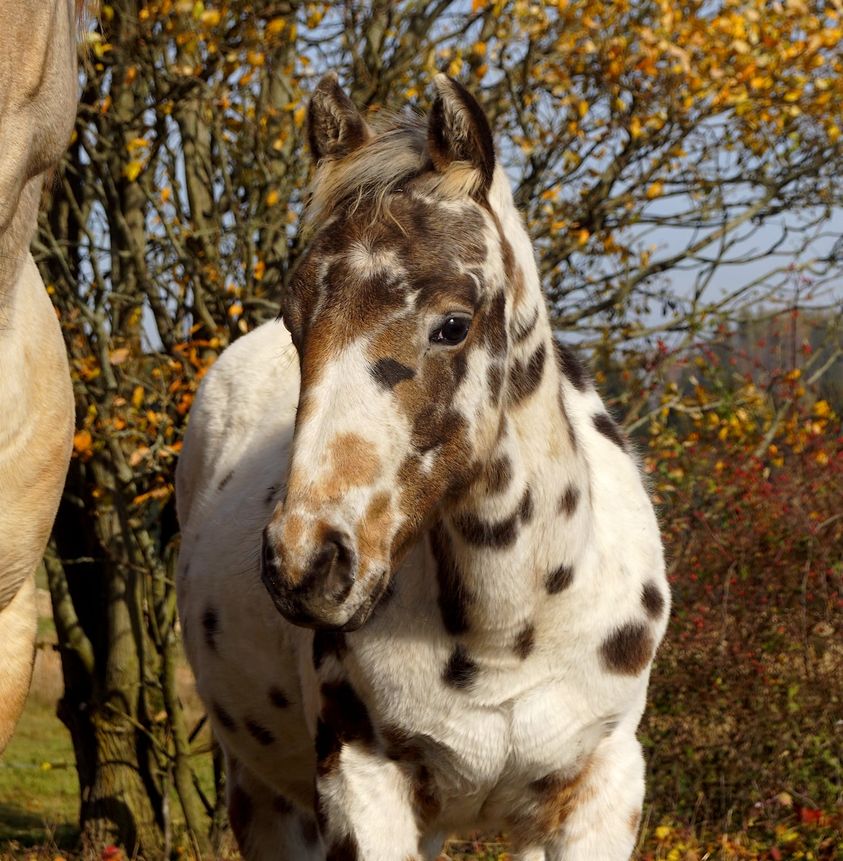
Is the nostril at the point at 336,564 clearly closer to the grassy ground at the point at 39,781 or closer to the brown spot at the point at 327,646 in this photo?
the brown spot at the point at 327,646

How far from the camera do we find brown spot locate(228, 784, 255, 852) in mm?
4246

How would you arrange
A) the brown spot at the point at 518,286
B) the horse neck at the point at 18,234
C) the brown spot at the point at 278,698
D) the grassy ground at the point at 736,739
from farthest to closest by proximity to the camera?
the grassy ground at the point at 736,739, the brown spot at the point at 278,698, the brown spot at the point at 518,286, the horse neck at the point at 18,234

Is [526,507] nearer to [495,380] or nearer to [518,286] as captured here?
[495,380]

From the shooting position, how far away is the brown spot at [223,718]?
3.93 metres

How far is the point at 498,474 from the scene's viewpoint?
276 centimetres

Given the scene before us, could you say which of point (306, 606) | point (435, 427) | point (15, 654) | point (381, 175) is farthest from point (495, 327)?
point (15, 654)

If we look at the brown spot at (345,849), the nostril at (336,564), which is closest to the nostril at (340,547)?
the nostril at (336,564)

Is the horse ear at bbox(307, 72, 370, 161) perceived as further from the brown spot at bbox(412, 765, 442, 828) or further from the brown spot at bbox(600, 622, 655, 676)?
the brown spot at bbox(412, 765, 442, 828)

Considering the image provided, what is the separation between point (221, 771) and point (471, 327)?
15.7ft

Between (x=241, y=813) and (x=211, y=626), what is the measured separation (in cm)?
80

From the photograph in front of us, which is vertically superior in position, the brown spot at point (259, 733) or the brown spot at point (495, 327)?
the brown spot at point (495, 327)

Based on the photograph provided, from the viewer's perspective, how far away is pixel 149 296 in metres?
6.44

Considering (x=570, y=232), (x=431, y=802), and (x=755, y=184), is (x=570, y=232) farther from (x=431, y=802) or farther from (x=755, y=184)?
(x=431, y=802)

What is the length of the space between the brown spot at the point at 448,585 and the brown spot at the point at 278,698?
917 millimetres
